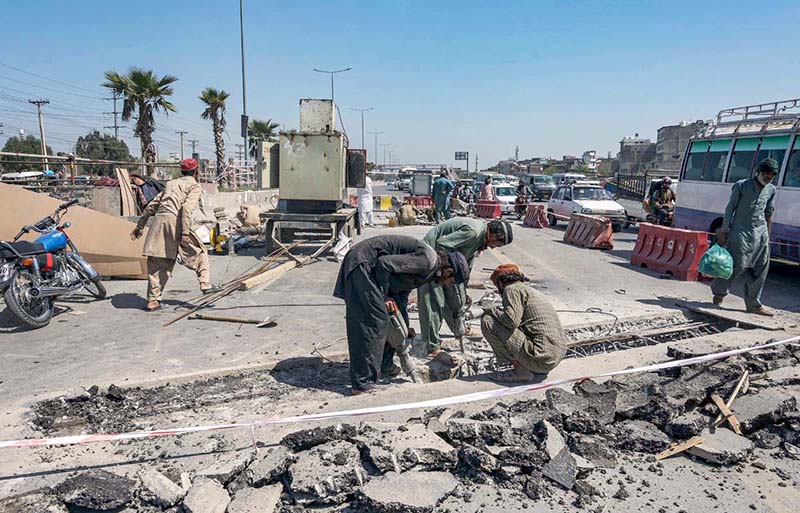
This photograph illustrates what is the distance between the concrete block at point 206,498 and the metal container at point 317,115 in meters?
9.89

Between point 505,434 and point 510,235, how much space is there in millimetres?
2211

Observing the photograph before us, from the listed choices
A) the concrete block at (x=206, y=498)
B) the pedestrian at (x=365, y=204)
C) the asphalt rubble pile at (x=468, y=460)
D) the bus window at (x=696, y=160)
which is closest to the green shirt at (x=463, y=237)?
the asphalt rubble pile at (x=468, y=460)

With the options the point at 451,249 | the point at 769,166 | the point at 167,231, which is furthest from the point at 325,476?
the point at 769,166

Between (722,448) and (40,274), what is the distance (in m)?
7.08

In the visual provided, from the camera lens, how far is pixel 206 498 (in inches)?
112

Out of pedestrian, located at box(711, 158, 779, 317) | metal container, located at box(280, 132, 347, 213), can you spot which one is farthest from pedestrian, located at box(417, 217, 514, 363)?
metal container, located at box(280, 132, 347, 213)

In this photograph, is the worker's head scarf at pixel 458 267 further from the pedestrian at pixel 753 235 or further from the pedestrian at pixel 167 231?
the pedestrian at pixel 753 235

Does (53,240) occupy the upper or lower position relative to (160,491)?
upper

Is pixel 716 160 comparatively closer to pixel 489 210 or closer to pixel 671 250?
pixel 671 250

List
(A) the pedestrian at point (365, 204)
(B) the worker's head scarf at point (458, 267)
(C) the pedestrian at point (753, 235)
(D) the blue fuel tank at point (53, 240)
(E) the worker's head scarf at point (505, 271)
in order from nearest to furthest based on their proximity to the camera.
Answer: (B) the worker's head scarf at point (458, 267)
(E) the worker's head scarf at point (505, 271)
(D) the blue fuel tank at point (53, 240)
(C) the pedestrian at point (753, 235)
(A) the pedestrian at point (365, 204)

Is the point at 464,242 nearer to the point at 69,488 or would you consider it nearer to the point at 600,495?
the point at 600,495

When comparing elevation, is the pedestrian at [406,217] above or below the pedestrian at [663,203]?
below

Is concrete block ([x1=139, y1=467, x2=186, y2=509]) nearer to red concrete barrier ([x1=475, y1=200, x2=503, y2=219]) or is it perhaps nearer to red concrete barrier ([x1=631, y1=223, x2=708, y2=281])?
red concrete barrier ([x1=631, y1=223, x2=708, y2=281])

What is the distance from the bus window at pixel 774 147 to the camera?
396 inches
